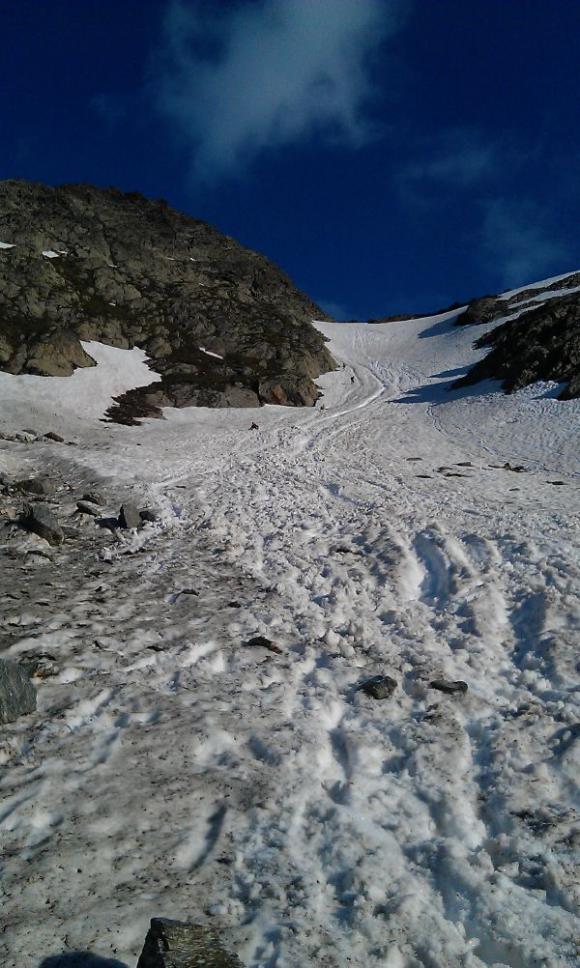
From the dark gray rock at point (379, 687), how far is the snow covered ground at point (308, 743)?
0.12 metres

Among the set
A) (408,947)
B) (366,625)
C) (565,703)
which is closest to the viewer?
(408,947)

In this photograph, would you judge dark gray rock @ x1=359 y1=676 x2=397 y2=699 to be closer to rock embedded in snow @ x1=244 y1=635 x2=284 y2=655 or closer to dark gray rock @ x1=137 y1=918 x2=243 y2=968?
rock embedded in snow @ x1=244 y1=635 x2=284 y2=655

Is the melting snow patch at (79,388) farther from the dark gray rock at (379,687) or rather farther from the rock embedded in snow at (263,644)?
the dark gray rock at (379,687)

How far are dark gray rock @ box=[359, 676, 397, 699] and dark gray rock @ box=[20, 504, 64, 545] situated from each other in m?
8.08

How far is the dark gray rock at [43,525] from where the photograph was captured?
12.3 metres

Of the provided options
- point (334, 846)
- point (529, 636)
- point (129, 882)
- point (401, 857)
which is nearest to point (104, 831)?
point (129, 882)

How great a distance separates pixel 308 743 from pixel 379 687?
142 centimetres

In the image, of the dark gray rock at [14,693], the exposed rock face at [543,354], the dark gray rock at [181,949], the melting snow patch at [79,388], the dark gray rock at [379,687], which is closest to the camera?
the dark gray rock at [181,949]

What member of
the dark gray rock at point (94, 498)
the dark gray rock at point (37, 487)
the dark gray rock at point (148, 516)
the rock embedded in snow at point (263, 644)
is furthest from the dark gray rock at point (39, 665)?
the dark gray rock at point (37, 487)

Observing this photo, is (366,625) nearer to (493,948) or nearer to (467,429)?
(493,948)

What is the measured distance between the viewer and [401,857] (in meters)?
4.84

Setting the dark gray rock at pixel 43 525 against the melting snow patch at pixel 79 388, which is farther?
the melting snow patch at pixel 79 388

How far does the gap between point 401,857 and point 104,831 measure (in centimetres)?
265

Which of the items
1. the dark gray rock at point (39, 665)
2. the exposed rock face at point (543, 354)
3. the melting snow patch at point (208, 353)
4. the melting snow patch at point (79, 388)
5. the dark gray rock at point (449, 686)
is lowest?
the dark gray rock at point (449, 686)
